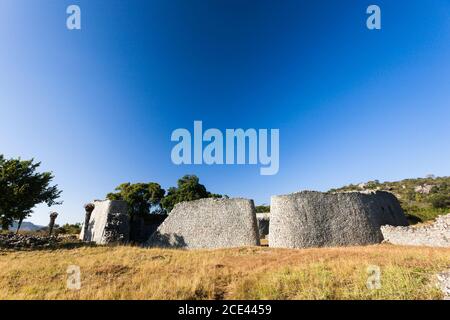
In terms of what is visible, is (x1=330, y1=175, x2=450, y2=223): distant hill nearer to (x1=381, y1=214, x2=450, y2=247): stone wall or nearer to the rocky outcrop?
(x1=381, y1=214, x2=450, y2=247): stone wall

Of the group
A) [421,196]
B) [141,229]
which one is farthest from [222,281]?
[421,196]

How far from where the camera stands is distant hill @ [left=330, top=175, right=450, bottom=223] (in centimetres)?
3381

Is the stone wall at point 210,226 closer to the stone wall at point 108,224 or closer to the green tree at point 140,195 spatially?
the stone wall at point 108,224

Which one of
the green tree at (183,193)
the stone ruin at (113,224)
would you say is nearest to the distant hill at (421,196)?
the green tree at (183,193)

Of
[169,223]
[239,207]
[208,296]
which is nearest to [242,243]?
[239,207]

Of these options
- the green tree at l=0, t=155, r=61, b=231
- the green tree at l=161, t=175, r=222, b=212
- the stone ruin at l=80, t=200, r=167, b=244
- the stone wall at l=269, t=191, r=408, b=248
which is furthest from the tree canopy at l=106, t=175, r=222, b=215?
the stone wall at l=269, t=191, r=408, b=248

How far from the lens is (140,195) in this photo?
1764 inches

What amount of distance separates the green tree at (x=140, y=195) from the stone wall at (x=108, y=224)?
44.0ft

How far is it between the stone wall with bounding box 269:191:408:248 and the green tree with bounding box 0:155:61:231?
84.4 ft

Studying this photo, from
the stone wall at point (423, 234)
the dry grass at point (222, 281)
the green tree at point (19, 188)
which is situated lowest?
the dry grass at point (222, 281)

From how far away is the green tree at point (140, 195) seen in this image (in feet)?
144

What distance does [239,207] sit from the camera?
928 inches

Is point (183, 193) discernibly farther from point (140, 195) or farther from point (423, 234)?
point (423, 234)

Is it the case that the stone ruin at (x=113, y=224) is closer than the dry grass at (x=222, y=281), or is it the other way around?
the dry grass at (x=222, y=281)
